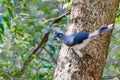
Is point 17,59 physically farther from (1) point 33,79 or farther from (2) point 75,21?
(2) point 75,21

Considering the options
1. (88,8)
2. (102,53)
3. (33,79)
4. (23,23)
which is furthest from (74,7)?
(23,23)

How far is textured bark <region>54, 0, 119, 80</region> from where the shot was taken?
1.15 meters

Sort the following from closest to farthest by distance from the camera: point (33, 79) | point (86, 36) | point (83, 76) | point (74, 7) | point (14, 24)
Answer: point (86, 36) < point (83, 76) < point (74, 7) < point (33, 79) < point (14, 24)

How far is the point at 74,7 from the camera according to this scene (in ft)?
4.16

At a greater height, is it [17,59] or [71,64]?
[17,59]

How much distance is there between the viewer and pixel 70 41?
102cm

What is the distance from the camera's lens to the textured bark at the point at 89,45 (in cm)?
115

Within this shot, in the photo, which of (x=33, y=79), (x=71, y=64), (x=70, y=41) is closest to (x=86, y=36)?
(x=70, y=41)

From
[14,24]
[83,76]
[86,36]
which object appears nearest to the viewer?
[86,36]

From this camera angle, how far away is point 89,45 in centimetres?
117

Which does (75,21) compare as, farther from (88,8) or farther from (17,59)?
(17,59)

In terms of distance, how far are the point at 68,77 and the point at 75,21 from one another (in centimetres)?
26

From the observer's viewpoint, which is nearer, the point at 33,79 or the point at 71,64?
the point at 71,64

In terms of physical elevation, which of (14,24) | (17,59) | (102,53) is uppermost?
(14,24)
